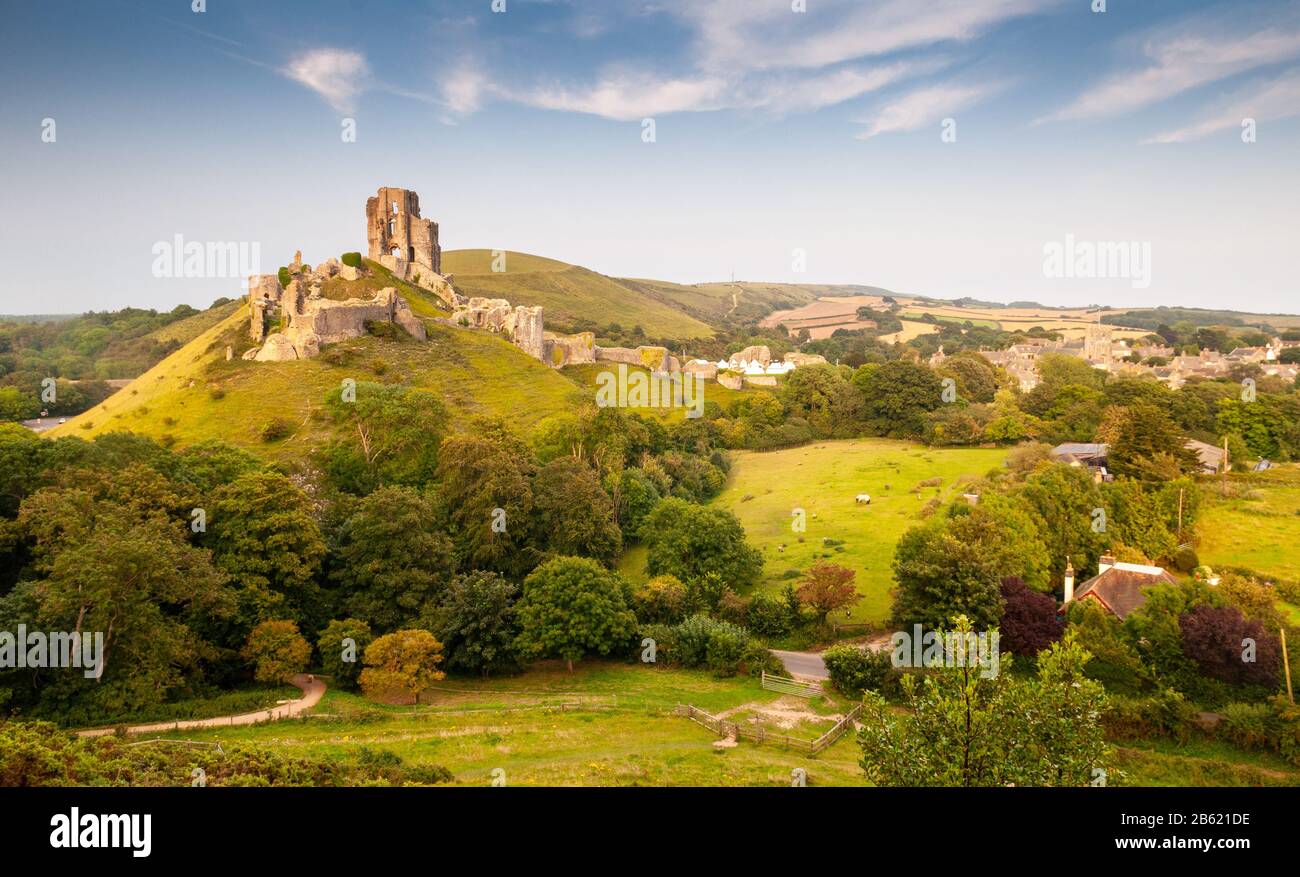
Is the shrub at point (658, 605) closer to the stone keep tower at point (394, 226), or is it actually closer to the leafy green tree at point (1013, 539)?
the leafy green tree at point (1013, 539)

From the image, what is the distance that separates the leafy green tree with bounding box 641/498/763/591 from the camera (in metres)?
39.1

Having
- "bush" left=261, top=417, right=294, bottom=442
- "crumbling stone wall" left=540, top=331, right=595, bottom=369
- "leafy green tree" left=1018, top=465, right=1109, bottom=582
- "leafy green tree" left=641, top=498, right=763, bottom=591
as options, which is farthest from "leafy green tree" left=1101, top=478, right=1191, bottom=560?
"crumbling stone wall" left=540, top=331, right=595, bottom=369

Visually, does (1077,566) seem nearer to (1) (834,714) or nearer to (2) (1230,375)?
(1) (834,714)

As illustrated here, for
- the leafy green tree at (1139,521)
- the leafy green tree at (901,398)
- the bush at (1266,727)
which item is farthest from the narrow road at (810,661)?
the leafy green tree at (901,398)

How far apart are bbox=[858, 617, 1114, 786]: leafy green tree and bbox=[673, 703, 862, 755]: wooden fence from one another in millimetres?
12561

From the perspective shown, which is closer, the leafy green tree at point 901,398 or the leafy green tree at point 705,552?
the leafy green tree at point 705,552

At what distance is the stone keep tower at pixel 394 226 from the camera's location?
76562 mm

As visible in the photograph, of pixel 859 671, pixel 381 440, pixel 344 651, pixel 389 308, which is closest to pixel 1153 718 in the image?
pixel 859 671

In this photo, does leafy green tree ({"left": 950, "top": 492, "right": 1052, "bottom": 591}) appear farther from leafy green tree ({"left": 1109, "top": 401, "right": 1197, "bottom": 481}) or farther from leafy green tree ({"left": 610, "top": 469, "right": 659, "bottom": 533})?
leafy green tree ({"left": 610, "top": 469, "right": 659, "bottom": 533})

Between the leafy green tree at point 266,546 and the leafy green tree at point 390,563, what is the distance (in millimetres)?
1431

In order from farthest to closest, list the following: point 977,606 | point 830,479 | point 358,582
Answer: point 830,479 → point 358,582 → point 977,606
